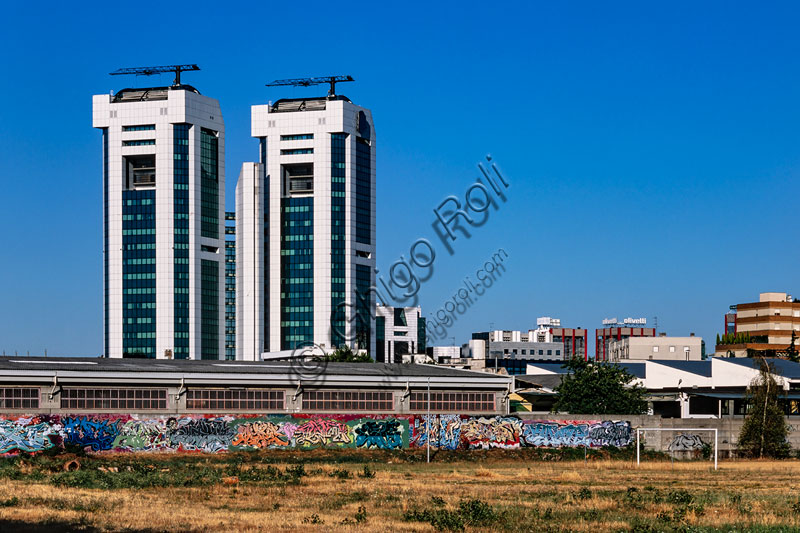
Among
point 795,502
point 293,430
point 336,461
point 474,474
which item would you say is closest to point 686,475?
point 474,474

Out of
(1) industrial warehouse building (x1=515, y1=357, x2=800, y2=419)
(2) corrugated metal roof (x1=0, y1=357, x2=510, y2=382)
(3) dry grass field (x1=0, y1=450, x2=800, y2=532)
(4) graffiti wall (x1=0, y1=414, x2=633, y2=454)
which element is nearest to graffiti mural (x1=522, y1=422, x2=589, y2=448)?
(4) graffiti wall (x1=0, y1=414, x2=633, y2=454)

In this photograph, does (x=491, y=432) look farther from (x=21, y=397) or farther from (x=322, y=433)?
(x=21, y=397)

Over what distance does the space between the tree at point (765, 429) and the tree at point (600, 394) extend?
16.9 meters

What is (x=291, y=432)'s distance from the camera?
78.6 m

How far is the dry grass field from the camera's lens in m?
37.4

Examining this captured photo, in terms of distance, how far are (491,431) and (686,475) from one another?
2237cm

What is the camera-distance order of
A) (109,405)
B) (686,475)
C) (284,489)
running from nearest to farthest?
(284,489) < (686,475) < (109,405)

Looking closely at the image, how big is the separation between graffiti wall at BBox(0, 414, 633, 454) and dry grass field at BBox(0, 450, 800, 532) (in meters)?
3.30

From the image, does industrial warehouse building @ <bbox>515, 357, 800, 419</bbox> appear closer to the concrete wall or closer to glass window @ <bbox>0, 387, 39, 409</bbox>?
the concrete wall

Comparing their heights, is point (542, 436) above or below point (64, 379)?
below

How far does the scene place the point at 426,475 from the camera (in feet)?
197

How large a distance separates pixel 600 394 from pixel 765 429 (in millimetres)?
20523

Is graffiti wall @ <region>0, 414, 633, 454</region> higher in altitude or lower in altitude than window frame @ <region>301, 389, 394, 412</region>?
lower

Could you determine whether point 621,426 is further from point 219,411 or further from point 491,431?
point 219,411
